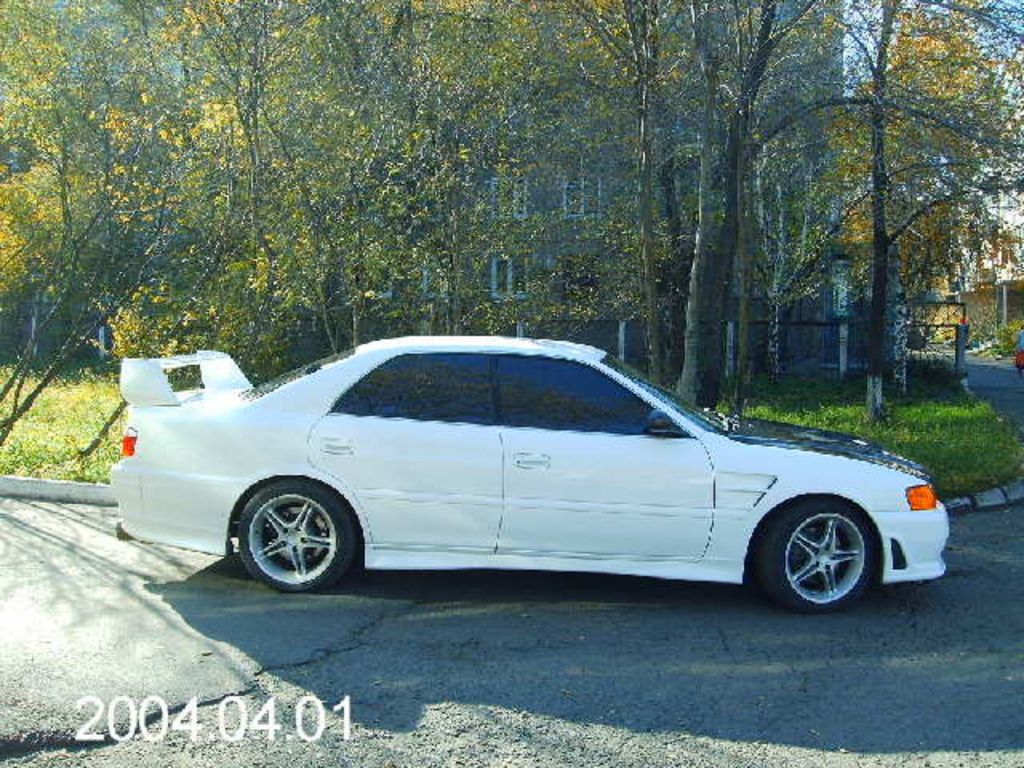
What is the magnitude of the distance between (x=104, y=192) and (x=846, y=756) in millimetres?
8859

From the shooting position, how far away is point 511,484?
5895 mm

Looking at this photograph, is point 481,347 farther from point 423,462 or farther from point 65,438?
point 65,438

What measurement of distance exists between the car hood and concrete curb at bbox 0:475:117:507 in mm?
5441

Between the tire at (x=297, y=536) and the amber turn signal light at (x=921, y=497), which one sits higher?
the amber turn signal light at (x=921, y=497)

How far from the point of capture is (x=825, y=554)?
593cm

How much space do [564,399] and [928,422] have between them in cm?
957

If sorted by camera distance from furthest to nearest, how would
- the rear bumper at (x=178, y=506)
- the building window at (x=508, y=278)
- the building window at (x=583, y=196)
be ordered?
the building window at (x=583, y=196) → the building window at (x=508, y=278) → the rear bumper at (x=178, y=506)

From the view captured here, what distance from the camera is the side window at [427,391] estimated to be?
6082mm

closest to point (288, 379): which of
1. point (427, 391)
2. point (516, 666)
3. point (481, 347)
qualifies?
point (427, 391)

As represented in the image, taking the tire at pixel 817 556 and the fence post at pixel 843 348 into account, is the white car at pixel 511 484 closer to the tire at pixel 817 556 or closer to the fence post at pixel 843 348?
the tire at pixel 817 556

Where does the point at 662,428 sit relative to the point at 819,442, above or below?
above

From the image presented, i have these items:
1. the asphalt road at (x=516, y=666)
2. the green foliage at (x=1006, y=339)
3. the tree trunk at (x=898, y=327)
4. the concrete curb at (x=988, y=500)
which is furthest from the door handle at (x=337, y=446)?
the green foliage at (x=1006, y=339)

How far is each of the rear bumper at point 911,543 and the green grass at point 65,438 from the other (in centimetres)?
660

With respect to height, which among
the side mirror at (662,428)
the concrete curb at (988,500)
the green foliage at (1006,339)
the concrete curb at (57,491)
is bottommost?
the concrete curb at (988,500)
